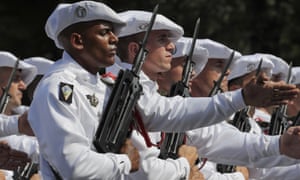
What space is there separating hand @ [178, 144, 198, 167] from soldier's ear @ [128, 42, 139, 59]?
77 cm

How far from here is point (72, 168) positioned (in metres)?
8.86

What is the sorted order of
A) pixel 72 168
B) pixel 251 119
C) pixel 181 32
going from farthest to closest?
1. pixel 251 119
2. pixel 181 32
3. pixel 72 168

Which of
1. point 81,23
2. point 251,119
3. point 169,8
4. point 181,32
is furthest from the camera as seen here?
point 169,8

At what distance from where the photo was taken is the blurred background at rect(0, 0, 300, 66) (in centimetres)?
2508

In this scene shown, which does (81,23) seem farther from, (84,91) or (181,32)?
(181,32)

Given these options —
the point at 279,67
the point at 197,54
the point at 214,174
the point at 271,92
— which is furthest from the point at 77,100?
the point at 279,67

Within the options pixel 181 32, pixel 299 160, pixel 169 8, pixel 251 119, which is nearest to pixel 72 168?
pixel 181 32

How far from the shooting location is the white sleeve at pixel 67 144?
8.88m

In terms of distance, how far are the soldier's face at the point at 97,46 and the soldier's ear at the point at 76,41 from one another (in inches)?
0.5

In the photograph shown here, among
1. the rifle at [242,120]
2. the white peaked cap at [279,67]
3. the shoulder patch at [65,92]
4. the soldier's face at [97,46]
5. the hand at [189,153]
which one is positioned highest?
the soldier's face at [97,46]

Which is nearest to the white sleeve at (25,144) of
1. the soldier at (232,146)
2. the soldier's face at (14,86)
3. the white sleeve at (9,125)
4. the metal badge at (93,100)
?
the soldier's face at (14,86)

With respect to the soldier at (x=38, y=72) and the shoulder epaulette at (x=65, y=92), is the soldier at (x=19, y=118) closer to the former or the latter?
the soldier at (x=38, y=72)

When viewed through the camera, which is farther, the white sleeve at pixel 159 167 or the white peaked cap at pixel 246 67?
the white peaked cap at pixel 246 67

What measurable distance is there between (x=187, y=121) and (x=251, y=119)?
3.09 metres
